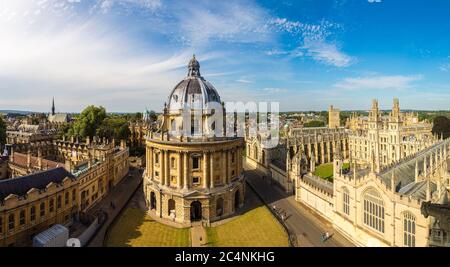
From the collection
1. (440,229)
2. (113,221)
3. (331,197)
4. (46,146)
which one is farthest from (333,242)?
(46,146)

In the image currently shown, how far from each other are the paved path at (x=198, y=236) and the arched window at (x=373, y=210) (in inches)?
634

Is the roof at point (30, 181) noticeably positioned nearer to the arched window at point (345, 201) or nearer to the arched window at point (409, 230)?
the arched window at point (345, 201)

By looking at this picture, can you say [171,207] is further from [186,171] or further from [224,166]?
[224,166]

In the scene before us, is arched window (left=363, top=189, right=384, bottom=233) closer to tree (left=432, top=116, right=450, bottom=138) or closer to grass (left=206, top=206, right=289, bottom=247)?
grass (left=206, top=206, right=289, bottom=247)

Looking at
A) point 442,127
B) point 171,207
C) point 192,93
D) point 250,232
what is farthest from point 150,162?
point 442,127

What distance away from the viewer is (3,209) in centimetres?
2433

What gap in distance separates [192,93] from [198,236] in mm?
18729

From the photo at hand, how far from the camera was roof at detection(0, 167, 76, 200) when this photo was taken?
26531mm

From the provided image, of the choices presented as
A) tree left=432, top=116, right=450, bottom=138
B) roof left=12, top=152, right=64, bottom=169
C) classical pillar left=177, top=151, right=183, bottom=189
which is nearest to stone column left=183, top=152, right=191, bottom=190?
classical pillar left=177, top=151, right=183, bottom=189

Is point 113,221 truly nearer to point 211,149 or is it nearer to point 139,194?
point 139,194

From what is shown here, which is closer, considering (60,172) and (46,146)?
(60,172)
